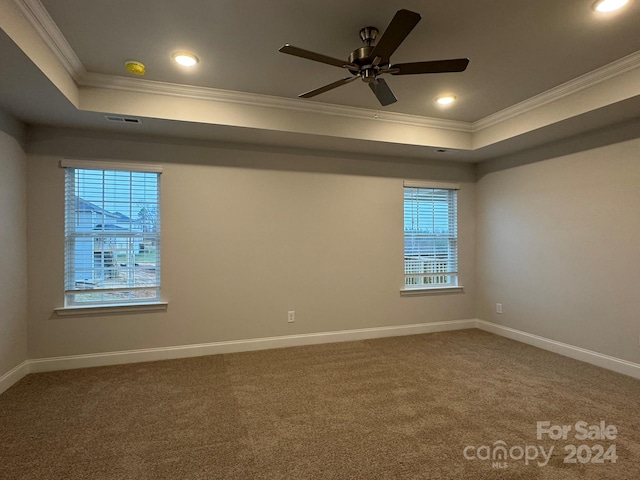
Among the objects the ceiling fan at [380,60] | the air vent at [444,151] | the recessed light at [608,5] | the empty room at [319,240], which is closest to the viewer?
the ceiling fan at [380,60]

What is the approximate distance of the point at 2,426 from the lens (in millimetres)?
2324

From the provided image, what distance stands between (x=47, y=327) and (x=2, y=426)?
1.21 metres

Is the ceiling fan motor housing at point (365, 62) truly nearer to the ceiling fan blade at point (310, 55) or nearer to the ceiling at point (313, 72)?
the ceiling fan blade at point (310, 55)

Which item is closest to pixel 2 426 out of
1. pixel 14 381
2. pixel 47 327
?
pixel 14 381

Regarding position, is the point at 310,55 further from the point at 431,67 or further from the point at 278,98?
the point at 278,98

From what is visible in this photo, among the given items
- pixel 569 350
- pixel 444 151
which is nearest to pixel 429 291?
pixel 569 350

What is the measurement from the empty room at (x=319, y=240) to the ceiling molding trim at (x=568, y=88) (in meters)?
0.02

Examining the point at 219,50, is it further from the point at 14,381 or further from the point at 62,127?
the point at 14,381

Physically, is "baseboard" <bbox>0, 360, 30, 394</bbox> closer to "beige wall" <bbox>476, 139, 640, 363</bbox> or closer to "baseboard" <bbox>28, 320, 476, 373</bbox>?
"baseboard" <bbox>28, 320, 476, 373</bbox>

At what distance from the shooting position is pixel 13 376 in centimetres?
302

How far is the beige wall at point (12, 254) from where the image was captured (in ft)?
9.50

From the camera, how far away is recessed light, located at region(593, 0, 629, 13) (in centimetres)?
200

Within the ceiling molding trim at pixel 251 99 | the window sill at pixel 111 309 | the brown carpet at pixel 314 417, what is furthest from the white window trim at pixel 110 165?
the brown carpet at pixel 314 417

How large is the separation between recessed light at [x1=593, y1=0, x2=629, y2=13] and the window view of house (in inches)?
151
